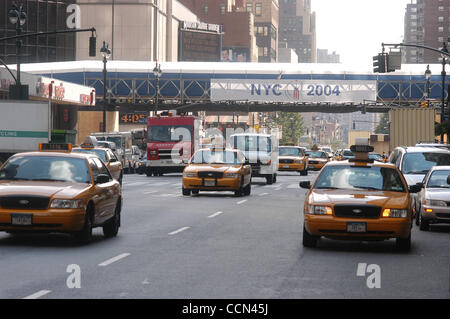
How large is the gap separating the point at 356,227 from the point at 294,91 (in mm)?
73339

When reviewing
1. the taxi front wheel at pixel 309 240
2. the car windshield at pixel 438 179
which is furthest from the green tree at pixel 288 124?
the taxi front wheel at pixel 309 240

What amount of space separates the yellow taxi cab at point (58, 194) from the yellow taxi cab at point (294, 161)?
3890 centimetres

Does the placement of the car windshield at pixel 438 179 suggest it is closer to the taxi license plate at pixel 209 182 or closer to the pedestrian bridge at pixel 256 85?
the taxi license plate at pixel 209 182

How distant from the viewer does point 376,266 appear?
13406 mm

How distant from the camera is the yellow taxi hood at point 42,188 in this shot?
15.1 meters

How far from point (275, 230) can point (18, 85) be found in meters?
29.1

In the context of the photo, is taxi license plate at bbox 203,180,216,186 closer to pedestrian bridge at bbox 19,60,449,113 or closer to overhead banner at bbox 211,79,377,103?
pedestrian bridge at bbox 19,60,449,113

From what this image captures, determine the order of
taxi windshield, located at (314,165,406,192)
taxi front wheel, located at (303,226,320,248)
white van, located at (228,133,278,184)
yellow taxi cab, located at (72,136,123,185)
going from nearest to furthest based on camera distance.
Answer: taxi front wheel, located at (303,226,320,248) → taxi windshield, located at (314,165,406,192) → yellow taxi cab, located at (72,136,123,185) → white van, located at (228,133,278,184)

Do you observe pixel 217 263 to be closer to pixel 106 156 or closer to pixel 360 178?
pixel 360 178

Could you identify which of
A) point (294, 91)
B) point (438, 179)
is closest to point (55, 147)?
point (438, 179)

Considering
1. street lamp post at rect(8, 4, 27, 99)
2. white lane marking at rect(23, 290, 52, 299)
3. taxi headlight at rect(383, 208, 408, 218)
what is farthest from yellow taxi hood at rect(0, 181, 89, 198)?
street lamp post at rect(8, 4, 27, 99)

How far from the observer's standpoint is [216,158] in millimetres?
32219

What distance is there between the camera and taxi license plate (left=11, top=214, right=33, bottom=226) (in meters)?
14.9

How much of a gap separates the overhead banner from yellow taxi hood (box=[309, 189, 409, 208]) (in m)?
71.6
